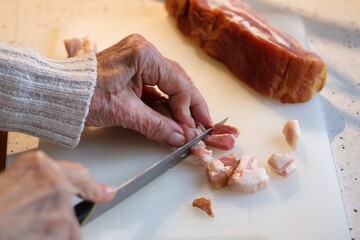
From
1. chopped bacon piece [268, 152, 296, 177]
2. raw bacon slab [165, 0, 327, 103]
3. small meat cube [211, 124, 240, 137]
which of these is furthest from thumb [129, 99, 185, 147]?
raw bacon slab [165, 0, 327, 103]

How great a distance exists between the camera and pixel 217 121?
4.98 ft

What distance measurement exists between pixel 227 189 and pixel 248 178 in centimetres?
7

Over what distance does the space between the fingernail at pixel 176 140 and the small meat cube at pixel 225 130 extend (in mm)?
106

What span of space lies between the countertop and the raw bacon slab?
0.16 metres

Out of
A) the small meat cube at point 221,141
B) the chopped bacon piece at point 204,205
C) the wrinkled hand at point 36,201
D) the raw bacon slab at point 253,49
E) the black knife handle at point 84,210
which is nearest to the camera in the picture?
the wrinkled hand at point 36,201

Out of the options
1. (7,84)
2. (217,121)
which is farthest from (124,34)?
(7,84)

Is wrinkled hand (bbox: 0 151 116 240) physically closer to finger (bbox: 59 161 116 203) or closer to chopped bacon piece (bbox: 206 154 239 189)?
finger (bbox: 59 161 116 203)

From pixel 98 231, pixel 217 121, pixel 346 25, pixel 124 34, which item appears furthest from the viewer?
pixel 346 25

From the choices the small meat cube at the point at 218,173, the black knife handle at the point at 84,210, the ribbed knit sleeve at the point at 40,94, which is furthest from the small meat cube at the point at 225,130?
the black knife handle at the point at 84,210

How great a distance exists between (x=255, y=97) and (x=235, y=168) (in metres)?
0.32

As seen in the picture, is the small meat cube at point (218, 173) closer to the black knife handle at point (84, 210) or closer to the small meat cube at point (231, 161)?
the small meat cube at point (231, 161)

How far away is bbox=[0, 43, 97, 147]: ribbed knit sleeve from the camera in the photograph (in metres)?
1.25

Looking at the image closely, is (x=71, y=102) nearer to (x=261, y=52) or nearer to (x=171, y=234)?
(x=171, y=234)

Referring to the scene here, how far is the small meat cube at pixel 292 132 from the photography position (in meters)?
1.43
